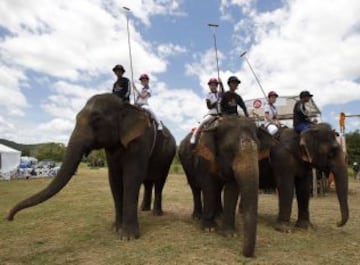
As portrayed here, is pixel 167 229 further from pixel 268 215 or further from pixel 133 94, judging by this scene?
pixel 268 215

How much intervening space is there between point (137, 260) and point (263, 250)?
8.39ft

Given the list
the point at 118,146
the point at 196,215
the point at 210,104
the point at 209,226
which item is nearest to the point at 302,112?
the point at 210,104

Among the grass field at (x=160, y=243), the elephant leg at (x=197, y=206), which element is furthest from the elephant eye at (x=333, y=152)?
the elephant leg at (x=197, y=206)

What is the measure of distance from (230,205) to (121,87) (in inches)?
153

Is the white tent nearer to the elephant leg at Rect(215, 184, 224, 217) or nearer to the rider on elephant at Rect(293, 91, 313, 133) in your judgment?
the elephant leg at Rect(215, 184, 224, 217)

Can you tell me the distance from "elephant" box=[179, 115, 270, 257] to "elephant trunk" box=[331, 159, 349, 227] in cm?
222

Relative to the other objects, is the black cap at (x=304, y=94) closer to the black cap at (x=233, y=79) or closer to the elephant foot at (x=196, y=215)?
the black cap at (x=233, y=79)

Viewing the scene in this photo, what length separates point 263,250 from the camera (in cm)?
836

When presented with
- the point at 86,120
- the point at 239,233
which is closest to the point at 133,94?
the point at 86,120

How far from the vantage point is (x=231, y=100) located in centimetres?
1000

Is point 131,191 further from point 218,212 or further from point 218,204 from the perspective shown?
point 218,212

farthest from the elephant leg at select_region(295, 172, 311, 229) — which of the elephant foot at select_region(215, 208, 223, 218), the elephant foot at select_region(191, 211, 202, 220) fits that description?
the elephant foot at select_region(191, 211, 202, 220)

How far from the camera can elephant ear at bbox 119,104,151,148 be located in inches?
360

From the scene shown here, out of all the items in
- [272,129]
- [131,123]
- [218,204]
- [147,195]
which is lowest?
[218,204]
